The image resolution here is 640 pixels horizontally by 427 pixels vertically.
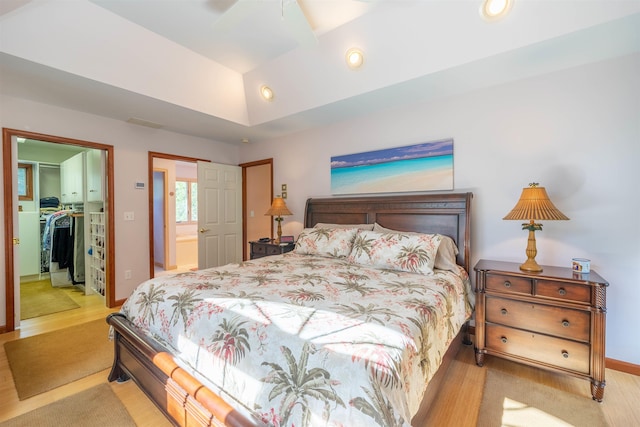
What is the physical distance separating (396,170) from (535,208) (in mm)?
1349

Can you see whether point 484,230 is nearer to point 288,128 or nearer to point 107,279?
point 288,128

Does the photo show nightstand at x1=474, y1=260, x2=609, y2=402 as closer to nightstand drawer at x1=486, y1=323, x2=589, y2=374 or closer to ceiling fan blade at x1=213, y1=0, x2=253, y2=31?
nightstand drawer at x1=486, y1=323, x2=589, y2=374

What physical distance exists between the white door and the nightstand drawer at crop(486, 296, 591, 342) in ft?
12.5

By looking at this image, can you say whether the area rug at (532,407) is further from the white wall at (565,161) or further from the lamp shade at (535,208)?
the lamp shade at (535,208)

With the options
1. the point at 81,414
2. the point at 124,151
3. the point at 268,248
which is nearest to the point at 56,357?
the point at 81,414

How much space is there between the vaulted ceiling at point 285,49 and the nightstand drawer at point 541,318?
187 centimetres

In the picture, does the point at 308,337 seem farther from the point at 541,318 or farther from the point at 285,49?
the point at 285,49

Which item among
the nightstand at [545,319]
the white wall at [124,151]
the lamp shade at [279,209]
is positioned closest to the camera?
the nightstand at [545,319]

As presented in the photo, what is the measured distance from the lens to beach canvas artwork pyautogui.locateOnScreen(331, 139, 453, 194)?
280cm

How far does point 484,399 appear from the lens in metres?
1.82

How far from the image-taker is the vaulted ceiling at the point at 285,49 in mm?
1881

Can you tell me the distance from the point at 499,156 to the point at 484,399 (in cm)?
198

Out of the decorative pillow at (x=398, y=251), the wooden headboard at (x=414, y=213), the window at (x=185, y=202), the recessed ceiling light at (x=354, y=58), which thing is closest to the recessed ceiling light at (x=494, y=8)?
the recessed ceiling light at (x=354, y=58)

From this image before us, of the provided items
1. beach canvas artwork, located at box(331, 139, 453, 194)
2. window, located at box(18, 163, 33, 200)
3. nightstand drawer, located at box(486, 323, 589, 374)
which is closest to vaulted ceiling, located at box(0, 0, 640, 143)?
beach canvas artwork, located at box(331, 139, 453, 194)
